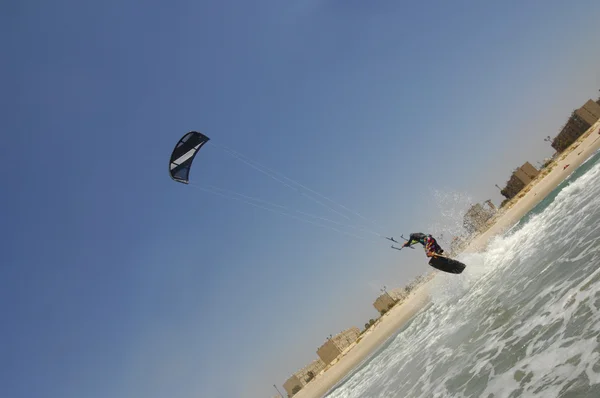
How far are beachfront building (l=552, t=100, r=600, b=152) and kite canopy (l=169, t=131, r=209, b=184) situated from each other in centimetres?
5770

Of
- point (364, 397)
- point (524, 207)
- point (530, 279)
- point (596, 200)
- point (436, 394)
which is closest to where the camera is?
point (436, 394)

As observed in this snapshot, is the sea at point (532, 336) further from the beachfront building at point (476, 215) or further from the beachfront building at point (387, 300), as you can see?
the beachfront building at point (476, 215)

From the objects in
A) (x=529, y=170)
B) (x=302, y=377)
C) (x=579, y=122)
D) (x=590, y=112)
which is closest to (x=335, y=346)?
(x=302, y=377)

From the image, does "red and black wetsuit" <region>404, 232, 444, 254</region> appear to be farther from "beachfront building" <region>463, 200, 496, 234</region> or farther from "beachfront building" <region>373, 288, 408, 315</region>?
"beachfront building" <region>463, 200, 496, 234</region>

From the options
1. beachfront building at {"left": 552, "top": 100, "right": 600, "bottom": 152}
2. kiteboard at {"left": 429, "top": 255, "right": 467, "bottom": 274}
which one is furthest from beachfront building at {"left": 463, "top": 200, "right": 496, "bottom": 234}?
kiteboard at {"left": 429, "top": 255, "right": 467, "bottom": 274}

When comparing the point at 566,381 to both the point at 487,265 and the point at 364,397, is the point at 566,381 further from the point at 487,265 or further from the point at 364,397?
the point at 487,265

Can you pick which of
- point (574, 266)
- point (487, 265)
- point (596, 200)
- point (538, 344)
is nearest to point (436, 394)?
point (538, 344)

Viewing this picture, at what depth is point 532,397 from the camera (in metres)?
5.73

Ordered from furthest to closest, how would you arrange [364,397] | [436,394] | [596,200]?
[364,397] → [596,200] → [436,394]

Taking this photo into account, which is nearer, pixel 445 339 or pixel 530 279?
pixel 530 279

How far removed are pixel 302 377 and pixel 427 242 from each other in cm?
4197

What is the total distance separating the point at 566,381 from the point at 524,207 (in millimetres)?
41031

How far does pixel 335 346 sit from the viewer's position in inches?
2109

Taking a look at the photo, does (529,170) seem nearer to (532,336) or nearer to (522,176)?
(522,176)
